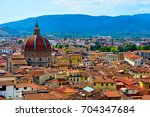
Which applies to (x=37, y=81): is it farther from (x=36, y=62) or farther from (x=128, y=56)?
(x=128, y=56)

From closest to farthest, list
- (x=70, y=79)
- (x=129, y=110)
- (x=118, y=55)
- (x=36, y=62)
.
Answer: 1. (x=129, y=110)
2. (x=70, y=79)
3. (x=36, y=62)
4. (x=118, y=55)

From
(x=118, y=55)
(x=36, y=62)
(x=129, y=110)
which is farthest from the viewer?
(x=118, y=55)

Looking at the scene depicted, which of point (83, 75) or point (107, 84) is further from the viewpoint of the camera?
point (83, 75)

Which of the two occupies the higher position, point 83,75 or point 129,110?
point 129,110

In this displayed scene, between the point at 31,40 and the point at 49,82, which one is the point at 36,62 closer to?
the point at 31,40

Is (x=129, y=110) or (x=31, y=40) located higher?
(x=129, y=110)

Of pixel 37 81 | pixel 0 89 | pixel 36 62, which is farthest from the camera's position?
pixel 36 62

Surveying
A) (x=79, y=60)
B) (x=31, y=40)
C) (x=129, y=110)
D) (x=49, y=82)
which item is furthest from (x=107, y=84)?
(x=79, y=60)

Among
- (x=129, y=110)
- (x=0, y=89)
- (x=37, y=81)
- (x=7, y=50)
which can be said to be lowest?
(x=7, y=50)

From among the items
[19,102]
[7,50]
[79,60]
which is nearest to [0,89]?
[19,102]
